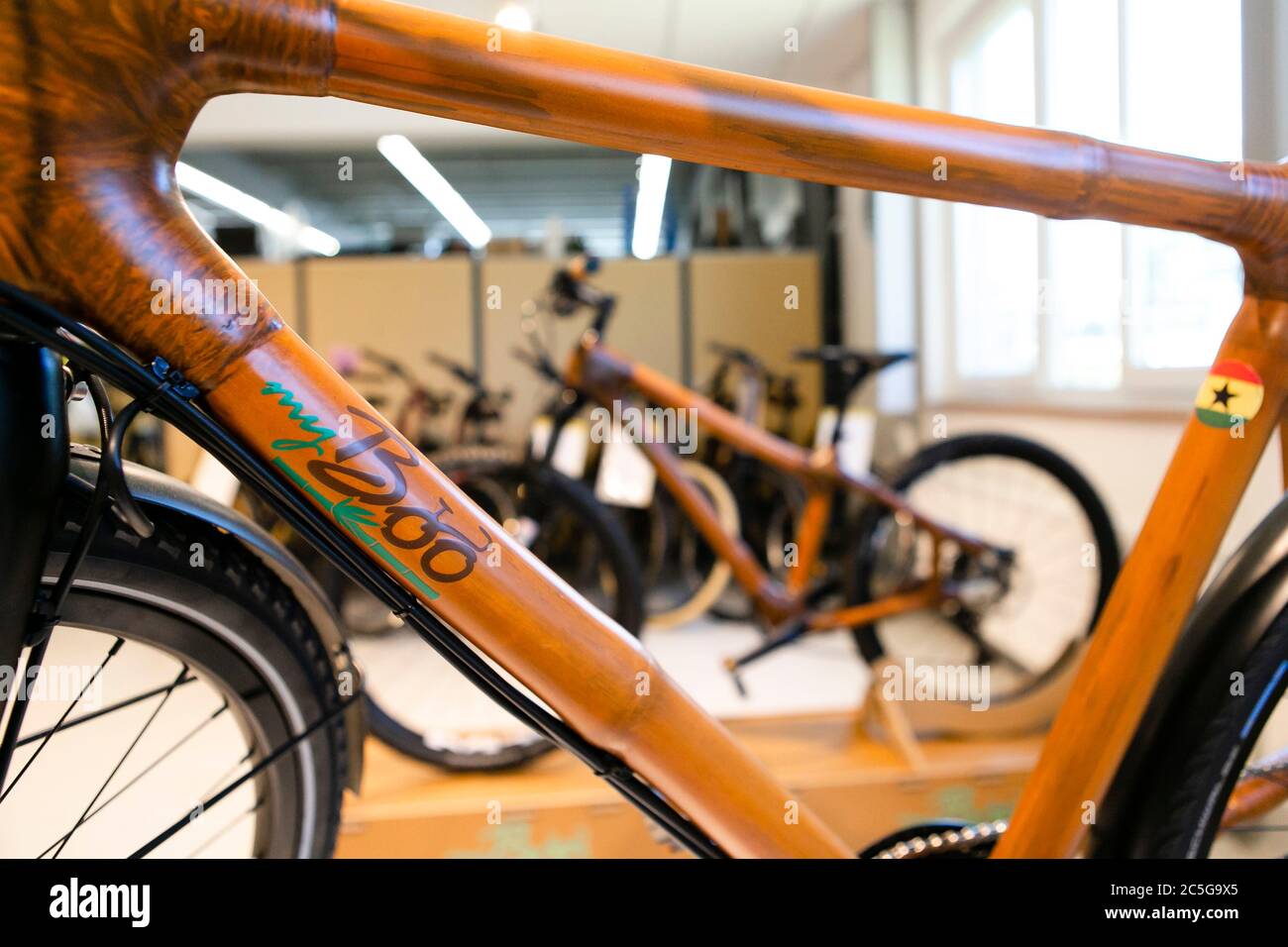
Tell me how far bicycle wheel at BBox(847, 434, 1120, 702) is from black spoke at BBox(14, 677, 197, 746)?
1.32 metres

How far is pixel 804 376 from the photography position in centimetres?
349

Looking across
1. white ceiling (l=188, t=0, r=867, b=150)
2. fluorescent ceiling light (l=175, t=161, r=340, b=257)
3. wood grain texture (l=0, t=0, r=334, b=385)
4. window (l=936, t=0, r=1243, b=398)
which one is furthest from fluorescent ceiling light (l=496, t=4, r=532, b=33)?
wood grain texture (l=0, t=0, r=334, b=385)

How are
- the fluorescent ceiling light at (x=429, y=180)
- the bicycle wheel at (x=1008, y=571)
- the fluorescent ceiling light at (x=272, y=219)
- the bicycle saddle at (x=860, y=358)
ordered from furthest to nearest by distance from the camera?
the fluorescent ceiling light at (x=429, y=180) < the fluorescent ceiling light at (x=272, y=219) < the bicycle saddle at (x=860, y=358) < the bicycle wheel at (x=1008, y=571)

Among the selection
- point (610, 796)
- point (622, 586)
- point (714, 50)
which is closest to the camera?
point (610, 796)

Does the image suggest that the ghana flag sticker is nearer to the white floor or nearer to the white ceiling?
the white floor

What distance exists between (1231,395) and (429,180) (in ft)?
15.8

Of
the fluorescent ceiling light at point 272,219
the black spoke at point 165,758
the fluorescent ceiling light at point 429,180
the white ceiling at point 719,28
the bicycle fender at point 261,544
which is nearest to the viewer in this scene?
the bicycle fender at point 261,544

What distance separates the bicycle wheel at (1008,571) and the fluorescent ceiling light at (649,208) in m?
1.00

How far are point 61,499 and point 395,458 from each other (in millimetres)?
178

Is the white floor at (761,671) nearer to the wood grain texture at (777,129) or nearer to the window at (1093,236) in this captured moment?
the window at (1093,236)

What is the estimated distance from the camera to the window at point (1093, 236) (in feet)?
4.44

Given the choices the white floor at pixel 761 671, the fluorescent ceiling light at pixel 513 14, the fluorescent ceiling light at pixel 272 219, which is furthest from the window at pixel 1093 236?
the fluorescent ceiling light at pixel 272 219
